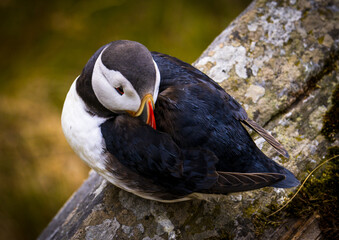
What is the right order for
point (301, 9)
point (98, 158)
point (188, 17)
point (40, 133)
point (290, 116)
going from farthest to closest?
point (188, 17) < point (40, 133) < point (301, 9) < point (290, 116) < point (98, 158)

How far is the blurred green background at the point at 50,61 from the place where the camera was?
3031 millimetres

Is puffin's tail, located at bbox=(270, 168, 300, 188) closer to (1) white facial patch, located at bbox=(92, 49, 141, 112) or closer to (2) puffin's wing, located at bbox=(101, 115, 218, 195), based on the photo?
(2) puffin's wing, located at bbox=(101, 115, 218, 195)

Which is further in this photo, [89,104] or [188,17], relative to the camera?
[188,17]

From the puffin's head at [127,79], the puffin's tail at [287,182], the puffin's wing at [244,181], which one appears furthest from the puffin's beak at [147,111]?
the puffin's tail at [287,182]

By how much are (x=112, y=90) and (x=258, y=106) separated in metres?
0.98

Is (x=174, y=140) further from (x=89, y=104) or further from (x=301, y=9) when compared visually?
(x=301, y=9)

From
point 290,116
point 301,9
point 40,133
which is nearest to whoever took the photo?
point 290,116

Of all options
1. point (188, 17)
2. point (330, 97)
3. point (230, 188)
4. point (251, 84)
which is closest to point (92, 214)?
point (230, 188)

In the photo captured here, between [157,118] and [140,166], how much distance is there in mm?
236

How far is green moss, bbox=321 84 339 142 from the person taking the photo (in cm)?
193

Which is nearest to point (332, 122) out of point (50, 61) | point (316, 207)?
point (316, 207)

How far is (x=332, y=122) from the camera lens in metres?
1.96

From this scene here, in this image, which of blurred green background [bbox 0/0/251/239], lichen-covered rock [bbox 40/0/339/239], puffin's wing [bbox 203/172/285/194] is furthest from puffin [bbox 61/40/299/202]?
blurred green background [bbox 0/0/251/239]

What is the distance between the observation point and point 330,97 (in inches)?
Result: 80.7
